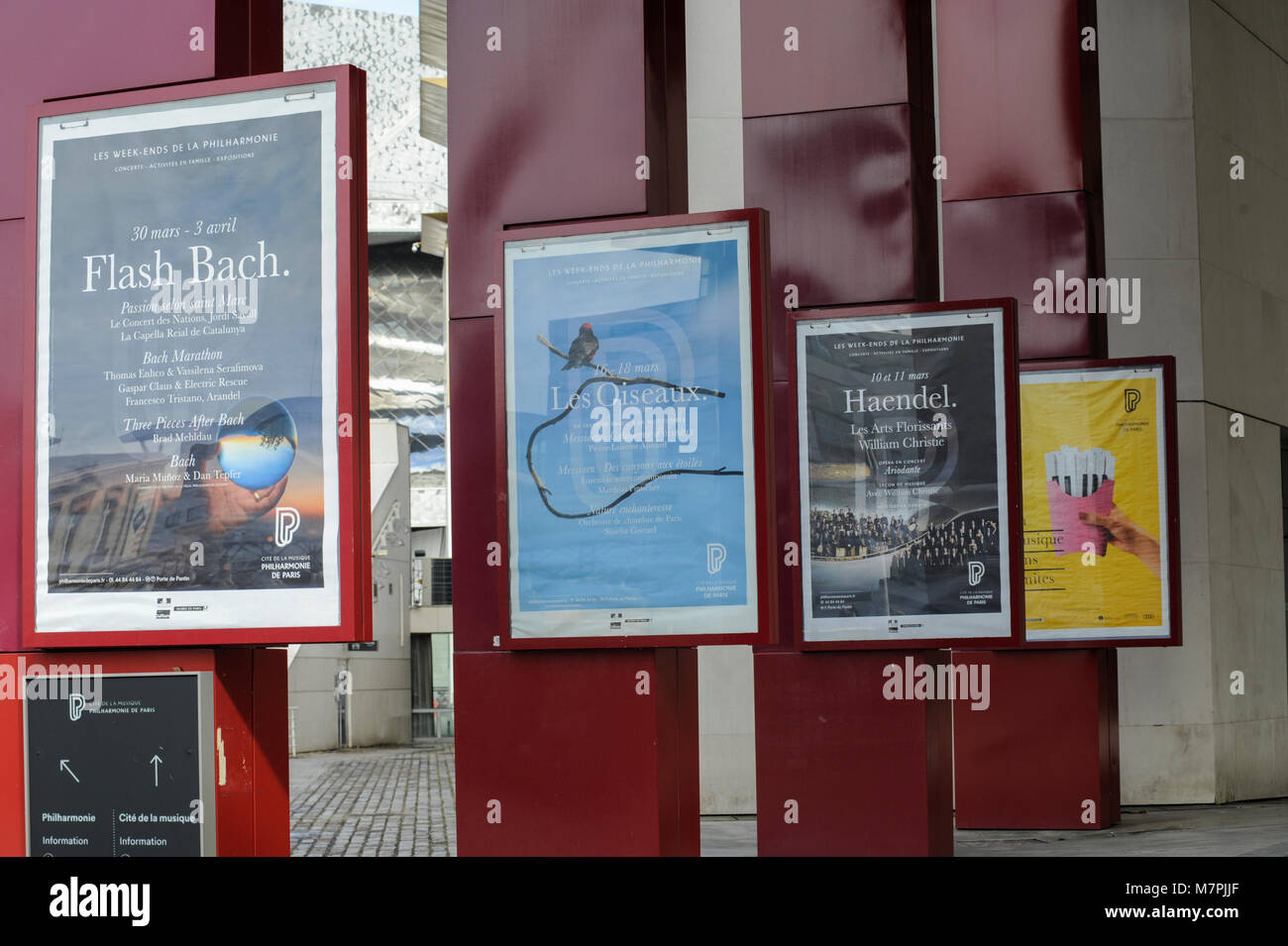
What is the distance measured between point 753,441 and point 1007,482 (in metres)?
2.67

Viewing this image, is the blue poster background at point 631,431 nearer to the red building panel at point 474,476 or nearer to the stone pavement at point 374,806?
the red building panel at point 474,476

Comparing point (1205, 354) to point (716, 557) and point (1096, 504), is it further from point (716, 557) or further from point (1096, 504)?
point (716, 557)

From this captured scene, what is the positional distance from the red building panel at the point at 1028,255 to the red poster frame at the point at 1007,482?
15.0ft

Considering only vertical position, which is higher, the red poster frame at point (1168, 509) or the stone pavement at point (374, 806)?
the red poster frame at point (1168, 509)

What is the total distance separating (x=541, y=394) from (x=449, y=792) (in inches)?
478

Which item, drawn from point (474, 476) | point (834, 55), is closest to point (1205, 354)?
point (834, 55)

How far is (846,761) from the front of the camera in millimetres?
8742

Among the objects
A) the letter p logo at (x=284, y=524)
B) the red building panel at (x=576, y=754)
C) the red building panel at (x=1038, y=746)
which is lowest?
the red building panel at (x=1038, y=746)

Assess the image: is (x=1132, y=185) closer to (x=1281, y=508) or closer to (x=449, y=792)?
(x=1281, y=508)

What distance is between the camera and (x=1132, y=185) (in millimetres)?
17094

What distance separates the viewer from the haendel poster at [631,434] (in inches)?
257

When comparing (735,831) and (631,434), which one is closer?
(631,434)

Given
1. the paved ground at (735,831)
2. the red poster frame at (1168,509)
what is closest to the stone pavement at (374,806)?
the paved ground at (735,831)
